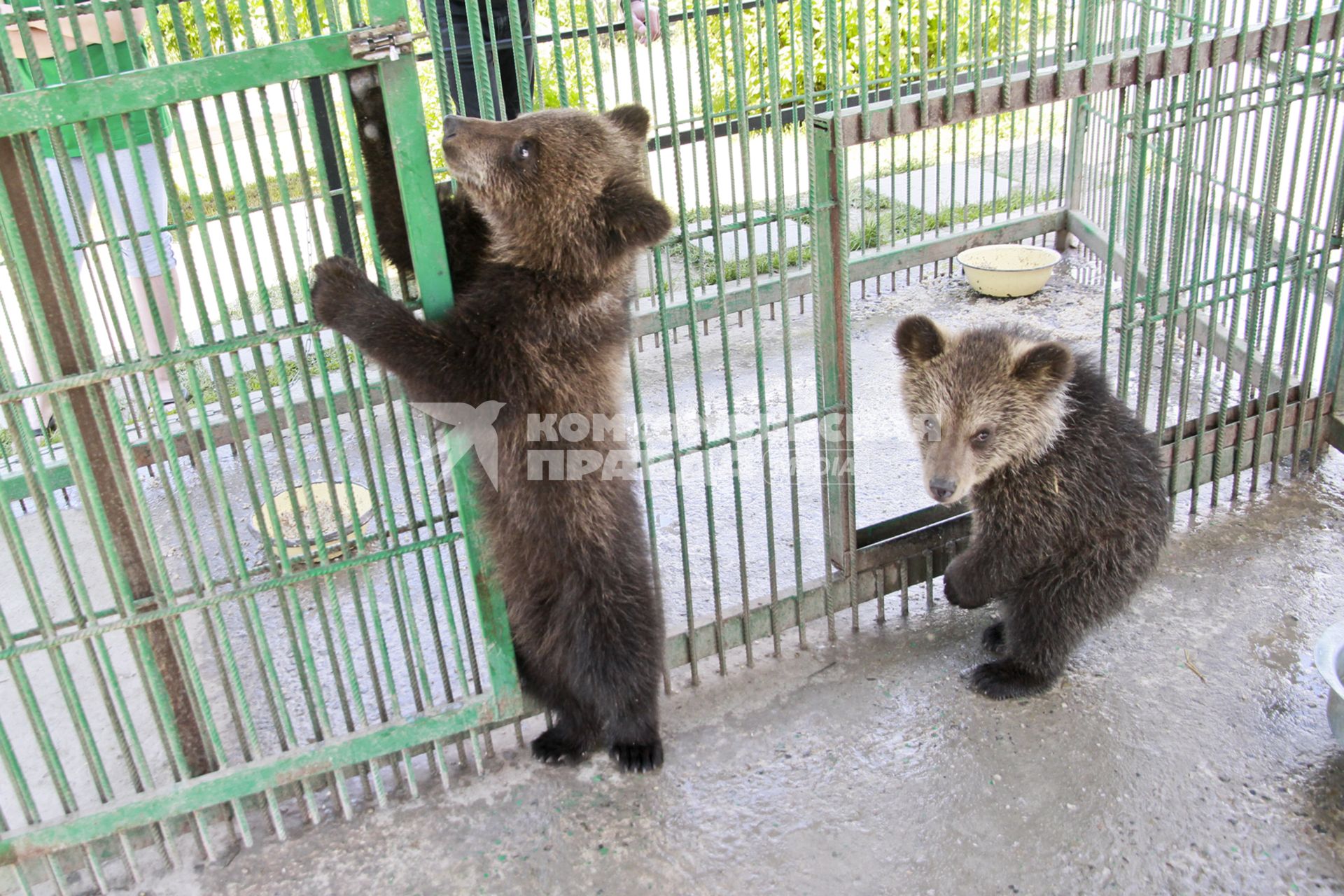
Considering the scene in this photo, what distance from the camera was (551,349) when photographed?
3.28 metres

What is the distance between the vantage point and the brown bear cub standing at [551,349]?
3086mm

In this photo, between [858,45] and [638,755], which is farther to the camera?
[858,45]

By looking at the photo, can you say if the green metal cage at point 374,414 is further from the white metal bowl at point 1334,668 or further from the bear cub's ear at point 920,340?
the white metal bowl at point 1334,668

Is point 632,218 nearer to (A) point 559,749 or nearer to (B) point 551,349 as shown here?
(B) point 551,349

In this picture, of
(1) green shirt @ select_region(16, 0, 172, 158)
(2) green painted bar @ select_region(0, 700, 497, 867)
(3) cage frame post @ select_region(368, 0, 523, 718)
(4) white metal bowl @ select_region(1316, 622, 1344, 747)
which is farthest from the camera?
(1) green shirt @ select_region(16, 0, 172, 158)

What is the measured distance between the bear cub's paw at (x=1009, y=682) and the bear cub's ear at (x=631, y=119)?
2214 millimetres

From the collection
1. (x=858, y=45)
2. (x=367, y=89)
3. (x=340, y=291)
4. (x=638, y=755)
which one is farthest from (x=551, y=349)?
(x=858, y=45)

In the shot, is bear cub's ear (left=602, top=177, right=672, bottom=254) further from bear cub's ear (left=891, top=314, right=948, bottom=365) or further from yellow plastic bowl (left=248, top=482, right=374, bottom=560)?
yellow plastic bowl (left=248, top=482, right=374, bottom=560)

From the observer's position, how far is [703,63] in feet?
11.0

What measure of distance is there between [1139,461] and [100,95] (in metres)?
3.35

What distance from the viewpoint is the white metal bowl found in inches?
133

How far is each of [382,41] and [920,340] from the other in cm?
225

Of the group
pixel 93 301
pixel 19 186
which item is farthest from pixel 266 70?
pixel 93 301

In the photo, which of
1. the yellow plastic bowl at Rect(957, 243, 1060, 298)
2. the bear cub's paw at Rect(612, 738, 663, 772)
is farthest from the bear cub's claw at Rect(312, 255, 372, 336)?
the yellow plastic bowl at Rect(957, 243, 1060, 298)
